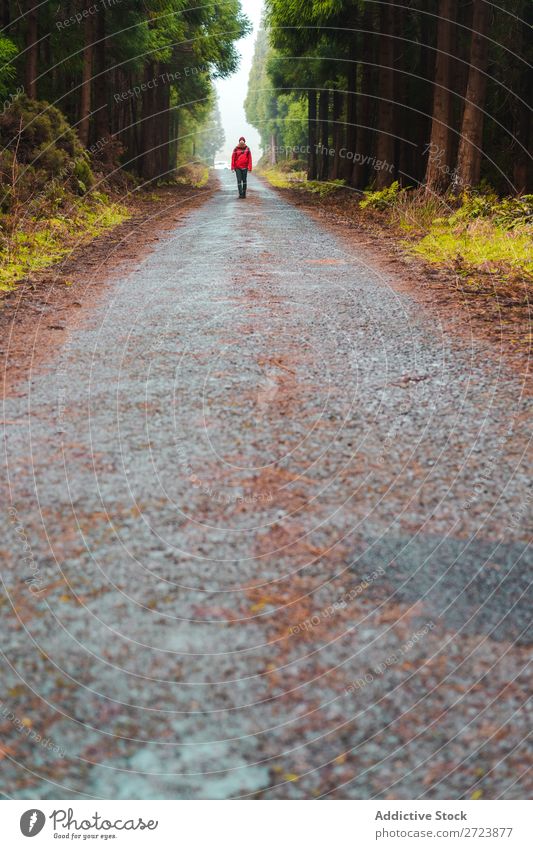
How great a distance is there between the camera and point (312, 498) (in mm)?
3459

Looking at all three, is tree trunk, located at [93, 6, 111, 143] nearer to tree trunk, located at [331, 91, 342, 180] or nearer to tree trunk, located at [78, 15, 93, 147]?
tree trunk, located at [78, 15, 93, 147]

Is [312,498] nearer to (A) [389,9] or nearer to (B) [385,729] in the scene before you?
(B) [385,729]

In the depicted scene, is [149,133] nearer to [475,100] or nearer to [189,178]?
[189,178]

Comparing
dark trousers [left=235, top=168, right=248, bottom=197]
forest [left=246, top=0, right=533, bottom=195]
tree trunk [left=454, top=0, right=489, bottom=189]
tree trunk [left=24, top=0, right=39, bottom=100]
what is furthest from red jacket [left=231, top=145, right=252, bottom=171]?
tree trunk [left=454, top=0, right=489, bottom=189]

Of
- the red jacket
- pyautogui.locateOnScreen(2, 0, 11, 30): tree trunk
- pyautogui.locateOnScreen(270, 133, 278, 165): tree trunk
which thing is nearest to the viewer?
pyautogui.locateOnScreen(2, 0, 11, 30): tree trunk

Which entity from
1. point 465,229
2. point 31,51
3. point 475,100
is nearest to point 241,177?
point 31,51

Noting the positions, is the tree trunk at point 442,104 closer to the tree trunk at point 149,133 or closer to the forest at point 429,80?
the forest at point 429,80

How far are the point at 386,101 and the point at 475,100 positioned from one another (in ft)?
19.4

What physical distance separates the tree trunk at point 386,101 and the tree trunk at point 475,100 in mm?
4646

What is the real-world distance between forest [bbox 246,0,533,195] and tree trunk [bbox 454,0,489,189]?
0.8 inches

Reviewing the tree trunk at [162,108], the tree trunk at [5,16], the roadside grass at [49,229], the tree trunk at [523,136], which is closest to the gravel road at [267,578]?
the roadside grass at [49,229]

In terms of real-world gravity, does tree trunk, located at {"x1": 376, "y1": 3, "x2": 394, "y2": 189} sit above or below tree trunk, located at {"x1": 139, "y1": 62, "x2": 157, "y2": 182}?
below

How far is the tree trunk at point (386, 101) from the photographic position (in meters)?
18.5

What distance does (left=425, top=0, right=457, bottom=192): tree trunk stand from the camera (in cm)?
1499
